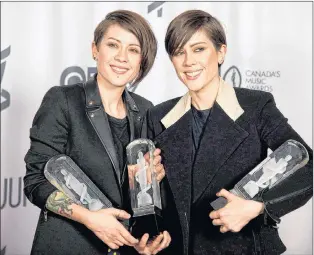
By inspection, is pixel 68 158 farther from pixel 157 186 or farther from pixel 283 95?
pixel 283 95

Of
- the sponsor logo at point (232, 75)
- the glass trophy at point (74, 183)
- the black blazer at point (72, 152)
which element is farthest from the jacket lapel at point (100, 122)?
the sponsor logo at point (232, 75)

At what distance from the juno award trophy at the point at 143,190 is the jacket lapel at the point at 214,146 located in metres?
0.12

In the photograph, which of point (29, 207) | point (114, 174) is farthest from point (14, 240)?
point (114, 174)

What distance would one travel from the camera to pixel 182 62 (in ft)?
4.65

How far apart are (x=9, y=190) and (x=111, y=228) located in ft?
4.31

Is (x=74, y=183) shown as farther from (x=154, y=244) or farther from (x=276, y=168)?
(x=276, y=168)

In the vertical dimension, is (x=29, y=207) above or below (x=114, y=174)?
below

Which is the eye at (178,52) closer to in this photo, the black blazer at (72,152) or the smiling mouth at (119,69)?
the smiling mouth at (119,69)

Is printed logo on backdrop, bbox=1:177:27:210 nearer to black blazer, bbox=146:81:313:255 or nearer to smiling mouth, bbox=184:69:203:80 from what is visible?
black blazer, bbox=146:81:313:255

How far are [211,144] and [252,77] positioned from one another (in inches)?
40.1

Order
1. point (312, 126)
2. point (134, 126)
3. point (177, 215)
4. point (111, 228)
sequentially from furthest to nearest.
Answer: point (312, 126)
point (134, 126)
point (177, 215)
point (111, 228)

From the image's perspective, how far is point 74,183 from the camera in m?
1.32

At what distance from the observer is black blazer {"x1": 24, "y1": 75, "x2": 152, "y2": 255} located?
139cm

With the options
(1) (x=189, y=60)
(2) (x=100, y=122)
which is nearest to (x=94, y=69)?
(2) (x=100, y=122)
